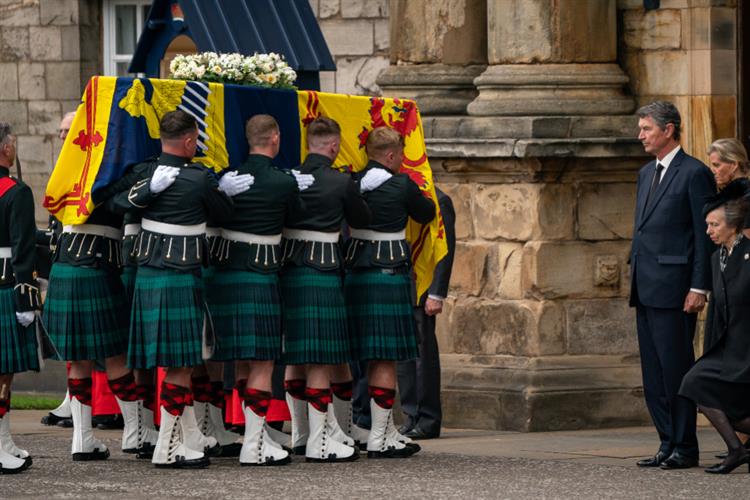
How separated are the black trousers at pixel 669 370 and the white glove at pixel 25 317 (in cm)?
317

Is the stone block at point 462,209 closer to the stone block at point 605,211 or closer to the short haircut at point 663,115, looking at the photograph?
the stone block at point 605,211

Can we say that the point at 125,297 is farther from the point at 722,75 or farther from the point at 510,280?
the point at 722,75

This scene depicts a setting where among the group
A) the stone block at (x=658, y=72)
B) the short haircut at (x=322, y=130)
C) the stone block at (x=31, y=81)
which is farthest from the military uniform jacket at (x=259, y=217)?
the stone block at (x=31, y=81)

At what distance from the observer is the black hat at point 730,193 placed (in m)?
Answer: 10.6

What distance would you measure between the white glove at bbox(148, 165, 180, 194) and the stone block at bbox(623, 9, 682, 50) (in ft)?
12.7

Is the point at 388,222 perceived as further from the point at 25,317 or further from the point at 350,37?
the point at 350,37

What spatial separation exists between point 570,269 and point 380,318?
6.81 ft

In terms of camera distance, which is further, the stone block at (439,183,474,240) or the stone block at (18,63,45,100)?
the stone block at (18,63,45,100)

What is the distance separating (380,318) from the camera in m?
11.4

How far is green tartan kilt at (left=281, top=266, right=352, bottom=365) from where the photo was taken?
36.4 feet

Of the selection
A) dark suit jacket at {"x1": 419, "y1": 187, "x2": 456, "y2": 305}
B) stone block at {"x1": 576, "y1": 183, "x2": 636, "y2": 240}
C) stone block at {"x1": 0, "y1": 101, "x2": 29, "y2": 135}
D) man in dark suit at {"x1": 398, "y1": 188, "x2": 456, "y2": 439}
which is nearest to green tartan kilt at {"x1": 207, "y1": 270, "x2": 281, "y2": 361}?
man in dark suit at {"x1": 398, "y1": 188, "x2": 456, "y2": 439}

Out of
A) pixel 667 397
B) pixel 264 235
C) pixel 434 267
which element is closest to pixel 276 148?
pixel 264 235

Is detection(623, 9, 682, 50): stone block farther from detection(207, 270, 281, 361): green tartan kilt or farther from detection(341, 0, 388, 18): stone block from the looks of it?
detection(341, 0, 388, 18): stone block

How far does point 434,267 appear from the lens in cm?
1215
